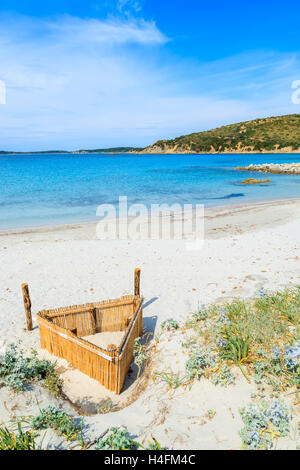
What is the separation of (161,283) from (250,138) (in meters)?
122

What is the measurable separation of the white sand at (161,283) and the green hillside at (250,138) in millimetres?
101769

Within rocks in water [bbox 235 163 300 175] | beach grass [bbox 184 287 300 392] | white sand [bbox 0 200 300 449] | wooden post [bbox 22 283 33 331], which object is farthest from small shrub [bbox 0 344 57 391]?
rocks in water [bbox 235 163 300 175]

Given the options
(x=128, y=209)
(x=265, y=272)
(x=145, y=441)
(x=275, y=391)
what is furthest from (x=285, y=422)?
(x=128, y=209)

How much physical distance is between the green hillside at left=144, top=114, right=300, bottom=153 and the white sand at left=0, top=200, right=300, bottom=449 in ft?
334

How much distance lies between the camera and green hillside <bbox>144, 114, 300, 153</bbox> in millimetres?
104812

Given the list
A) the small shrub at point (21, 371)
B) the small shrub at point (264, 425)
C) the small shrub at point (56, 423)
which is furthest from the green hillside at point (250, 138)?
the small shrub at point (56, 423)

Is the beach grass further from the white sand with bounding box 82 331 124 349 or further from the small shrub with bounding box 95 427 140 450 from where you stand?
the white sand with bounding box 82 331 124 349

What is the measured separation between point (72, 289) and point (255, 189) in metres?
29.5

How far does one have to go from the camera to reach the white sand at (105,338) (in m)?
6.30

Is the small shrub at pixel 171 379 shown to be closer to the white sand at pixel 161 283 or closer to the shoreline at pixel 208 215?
the white sand at pixel 161 283

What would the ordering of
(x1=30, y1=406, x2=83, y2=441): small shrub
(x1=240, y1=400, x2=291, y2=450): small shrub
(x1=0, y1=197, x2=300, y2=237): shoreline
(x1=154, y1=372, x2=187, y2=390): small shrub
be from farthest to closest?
(x1=0, y1=197, x2=300, y2=237): shoreline → (x1=154, y1=372, x2=187, y2=390): small shrub → (x1=30, y1=406, x2=83, y2=441): small shrub → (x1=240, y1=400, x2=291, y2=450): small shrub

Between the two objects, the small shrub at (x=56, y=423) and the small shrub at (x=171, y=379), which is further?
the small shrub at (x=171, y=379)

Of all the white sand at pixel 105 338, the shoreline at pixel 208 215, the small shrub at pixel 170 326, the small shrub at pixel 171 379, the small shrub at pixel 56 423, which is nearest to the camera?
the small shrub at pixel 56 423

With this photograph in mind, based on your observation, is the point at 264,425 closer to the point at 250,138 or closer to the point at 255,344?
the point at 255,344
